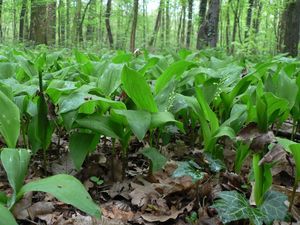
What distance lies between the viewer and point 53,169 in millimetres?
2039

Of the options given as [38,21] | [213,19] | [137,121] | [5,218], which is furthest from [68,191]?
[38,21]

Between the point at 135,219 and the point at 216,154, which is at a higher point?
the point at 216,154

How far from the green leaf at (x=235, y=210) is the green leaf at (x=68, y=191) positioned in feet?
1.58

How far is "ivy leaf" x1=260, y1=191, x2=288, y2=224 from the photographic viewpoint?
130cm

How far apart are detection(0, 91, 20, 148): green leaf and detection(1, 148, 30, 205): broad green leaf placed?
0.28 meters

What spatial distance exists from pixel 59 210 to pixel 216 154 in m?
0.87

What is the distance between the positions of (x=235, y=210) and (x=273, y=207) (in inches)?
5.9

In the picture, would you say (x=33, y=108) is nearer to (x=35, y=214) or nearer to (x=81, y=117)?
(x=81, y=117)

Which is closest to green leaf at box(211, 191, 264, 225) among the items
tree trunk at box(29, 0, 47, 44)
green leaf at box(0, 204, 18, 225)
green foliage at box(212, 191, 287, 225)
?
green foliage at box(212, 191, 287, 225)

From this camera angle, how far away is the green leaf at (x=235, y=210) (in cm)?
127

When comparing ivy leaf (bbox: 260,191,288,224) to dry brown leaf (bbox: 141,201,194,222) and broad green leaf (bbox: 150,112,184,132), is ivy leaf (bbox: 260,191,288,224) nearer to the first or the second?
dry brown leaf (bbox: 141,201,194,222)

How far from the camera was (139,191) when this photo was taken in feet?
5.86

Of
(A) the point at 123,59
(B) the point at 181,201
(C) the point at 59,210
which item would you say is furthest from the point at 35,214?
(A) the point at 123,59

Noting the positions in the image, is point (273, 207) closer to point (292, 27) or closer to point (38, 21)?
point (292, 27)
